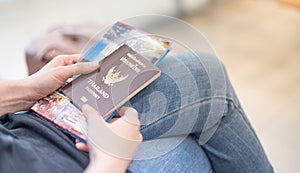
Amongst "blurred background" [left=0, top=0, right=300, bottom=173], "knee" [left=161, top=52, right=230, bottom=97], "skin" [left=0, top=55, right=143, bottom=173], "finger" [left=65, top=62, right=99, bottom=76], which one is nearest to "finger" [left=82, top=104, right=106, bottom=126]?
"skin" [left=0, top=55, right=143, bottom=173]

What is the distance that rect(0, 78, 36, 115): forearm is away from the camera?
828mm

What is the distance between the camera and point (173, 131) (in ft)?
2.72

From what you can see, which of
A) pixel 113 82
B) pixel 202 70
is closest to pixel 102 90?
pixel 113 82

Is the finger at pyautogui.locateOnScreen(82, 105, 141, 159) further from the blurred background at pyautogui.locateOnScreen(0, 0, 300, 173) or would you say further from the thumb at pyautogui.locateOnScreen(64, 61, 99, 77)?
the blurred background at pyautogui.locateOnScreen(0, 0, 300, 173)

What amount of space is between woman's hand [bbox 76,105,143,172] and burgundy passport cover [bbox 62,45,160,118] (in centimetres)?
3

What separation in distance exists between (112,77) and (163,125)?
0.49 ft

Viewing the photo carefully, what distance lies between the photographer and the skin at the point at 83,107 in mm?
688

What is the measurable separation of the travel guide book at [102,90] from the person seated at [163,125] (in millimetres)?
19

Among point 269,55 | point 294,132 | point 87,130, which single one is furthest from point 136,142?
point 269,55

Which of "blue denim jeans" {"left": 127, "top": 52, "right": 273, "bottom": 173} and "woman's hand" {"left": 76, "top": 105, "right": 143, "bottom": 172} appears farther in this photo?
"blue denim jeans" {"left": 127, "top": 52, "right": 273, "bottom": 173}

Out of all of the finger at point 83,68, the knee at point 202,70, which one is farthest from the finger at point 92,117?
the knee at point 202,70

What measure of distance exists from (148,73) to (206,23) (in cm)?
122

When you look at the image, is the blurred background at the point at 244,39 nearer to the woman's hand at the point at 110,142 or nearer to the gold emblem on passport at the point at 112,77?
the gold emblem on passport at the point at 112,77

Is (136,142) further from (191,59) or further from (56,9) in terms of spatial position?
(56,9)
